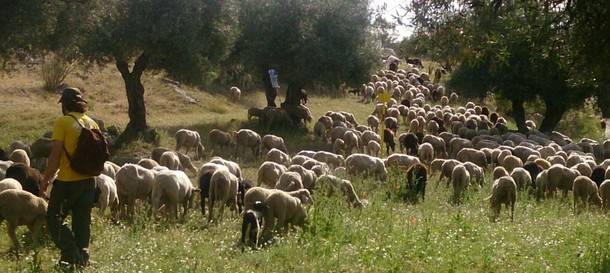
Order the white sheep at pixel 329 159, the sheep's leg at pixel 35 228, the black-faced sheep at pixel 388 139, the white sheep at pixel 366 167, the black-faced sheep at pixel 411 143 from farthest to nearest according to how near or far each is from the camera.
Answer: the black-faced sheep at pixel 388 139 < the black-faced sheep at pixel 411 143 < the white sheep at pixel 329 159 < the white sheep at pixel 366 167 < the sheep's leg at pixel 35 228

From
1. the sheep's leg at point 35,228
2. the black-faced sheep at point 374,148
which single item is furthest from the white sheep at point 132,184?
the black-faced sheep at point 374,148

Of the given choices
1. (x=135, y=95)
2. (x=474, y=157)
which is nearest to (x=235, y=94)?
(x=135, y=95)

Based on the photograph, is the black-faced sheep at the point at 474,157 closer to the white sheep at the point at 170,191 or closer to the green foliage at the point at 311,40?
the green foliage at the point at 311,40

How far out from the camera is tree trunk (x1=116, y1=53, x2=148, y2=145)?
928 inches

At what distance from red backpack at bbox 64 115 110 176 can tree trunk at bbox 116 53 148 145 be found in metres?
15.4

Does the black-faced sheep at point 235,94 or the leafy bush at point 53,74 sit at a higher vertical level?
the leafy bush at point 53,74

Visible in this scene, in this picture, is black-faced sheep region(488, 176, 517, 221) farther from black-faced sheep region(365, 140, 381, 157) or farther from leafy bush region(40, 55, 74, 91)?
leafy bush region(40, 55, 74, 91)

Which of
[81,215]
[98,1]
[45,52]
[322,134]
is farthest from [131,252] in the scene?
[322,134]

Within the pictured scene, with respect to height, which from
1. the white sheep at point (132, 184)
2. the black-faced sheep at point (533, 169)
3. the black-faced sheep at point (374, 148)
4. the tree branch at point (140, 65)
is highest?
the tree branch at point (140, 65)

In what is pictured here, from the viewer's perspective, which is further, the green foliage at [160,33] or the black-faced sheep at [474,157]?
the green foliage at [160,33]

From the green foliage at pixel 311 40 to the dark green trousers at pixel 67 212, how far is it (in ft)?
71.0

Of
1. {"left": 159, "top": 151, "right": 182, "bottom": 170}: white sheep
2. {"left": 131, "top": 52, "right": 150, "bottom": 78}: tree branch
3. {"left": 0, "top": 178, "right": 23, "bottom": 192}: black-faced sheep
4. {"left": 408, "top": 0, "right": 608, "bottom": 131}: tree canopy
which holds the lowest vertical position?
{"left": 159, "top": 151, "right": 182, "bottom": 170}: white sheep

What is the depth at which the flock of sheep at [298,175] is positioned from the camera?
10.9m

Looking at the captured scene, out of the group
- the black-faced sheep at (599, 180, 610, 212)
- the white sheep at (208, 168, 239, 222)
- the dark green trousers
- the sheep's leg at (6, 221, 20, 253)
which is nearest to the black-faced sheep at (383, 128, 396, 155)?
the black-faced sheep at (599, 180, 610, 212)
